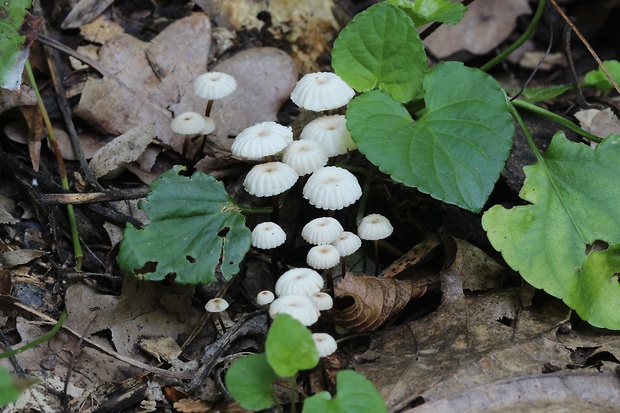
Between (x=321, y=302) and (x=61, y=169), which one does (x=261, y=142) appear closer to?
(x=321, y=302)

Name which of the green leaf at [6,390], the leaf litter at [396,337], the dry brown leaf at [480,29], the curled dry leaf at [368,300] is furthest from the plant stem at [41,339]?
the dry brown leaf at [480,29]

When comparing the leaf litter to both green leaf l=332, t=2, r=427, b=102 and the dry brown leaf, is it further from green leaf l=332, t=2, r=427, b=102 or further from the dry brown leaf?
the dry brown leaf

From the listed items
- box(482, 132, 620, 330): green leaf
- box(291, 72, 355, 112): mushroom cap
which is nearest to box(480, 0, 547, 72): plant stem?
box(482, 132, 620, 330): green leaf

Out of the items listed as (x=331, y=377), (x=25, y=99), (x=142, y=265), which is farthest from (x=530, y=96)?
(x=25, y=99)

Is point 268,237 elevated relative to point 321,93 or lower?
lower

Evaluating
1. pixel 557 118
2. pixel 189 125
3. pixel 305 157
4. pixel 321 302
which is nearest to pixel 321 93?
pixel 305 157

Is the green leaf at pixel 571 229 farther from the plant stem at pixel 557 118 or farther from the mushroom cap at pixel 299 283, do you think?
the mushroom cap at pixel 299 283
